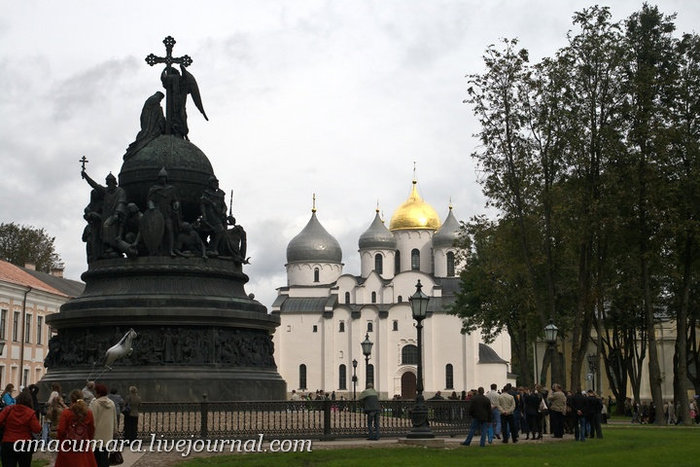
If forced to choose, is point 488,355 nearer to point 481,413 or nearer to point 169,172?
point 169,172

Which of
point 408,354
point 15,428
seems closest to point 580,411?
point 15,428

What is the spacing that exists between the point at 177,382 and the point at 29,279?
118 feet

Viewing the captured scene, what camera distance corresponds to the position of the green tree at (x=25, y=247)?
71062mm

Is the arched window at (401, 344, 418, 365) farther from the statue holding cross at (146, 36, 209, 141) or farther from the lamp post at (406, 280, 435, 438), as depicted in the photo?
the lamp post at (406, 280, 435, 438)

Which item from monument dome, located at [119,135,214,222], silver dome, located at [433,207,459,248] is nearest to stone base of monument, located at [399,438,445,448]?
monument dome, located at [119,135,214,222]

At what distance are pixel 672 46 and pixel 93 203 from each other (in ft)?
69.3

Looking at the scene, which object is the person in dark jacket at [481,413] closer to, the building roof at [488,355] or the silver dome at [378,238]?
Result: the building roof at [488,355]

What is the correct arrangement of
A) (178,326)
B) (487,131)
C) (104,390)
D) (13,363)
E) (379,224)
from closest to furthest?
(104,390)
(178,326)
(487,131)
(13,363)
(379,224)

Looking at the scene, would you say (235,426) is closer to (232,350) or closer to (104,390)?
(232,350)

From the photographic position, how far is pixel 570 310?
50.9 m

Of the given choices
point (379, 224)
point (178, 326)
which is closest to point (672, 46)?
point (178, 326)

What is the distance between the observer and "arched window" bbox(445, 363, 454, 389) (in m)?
97.5

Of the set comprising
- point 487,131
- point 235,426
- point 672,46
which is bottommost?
point 235,426

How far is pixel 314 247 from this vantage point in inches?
Result: 4336
